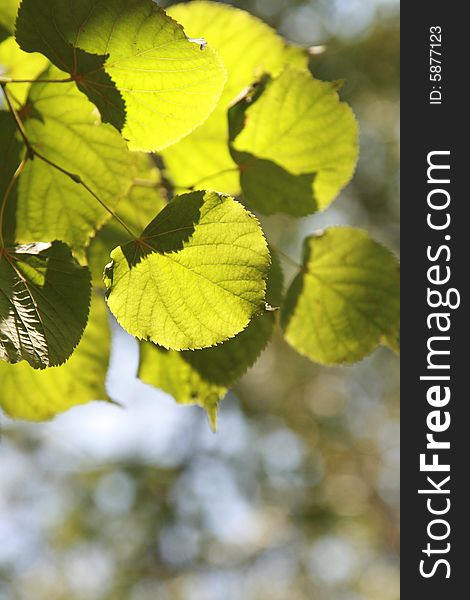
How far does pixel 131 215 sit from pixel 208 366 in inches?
6.3

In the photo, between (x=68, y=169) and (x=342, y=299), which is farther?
(x=342, y=299)

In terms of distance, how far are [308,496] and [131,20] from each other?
17.9 ft

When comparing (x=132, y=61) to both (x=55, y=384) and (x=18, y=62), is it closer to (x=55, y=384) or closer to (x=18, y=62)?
(x=18, y=62)

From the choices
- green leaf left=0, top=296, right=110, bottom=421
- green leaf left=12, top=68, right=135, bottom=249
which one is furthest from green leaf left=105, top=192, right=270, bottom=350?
green leaf left=0, top=296, right=110, bottom=421

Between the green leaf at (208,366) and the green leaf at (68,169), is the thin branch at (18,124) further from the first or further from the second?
the green leaf at (208,366)

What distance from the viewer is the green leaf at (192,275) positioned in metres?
0.48

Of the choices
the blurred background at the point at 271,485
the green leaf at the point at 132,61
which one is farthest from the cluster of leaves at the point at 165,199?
the blurred background at the point at 271,485

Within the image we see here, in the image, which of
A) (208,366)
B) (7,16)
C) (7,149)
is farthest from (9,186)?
(208,366)

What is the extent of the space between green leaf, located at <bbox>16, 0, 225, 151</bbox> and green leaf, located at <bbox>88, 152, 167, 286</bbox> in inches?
6.2

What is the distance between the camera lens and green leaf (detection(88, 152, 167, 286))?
2.22 feet

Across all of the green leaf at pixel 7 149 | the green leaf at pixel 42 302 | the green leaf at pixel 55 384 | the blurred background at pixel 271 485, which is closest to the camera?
the green leaf at pixel 42 302

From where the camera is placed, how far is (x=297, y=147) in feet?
2.22

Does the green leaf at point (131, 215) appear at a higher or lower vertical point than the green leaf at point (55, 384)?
higher

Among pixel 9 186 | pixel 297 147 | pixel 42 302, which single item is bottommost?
pixel 42 302
